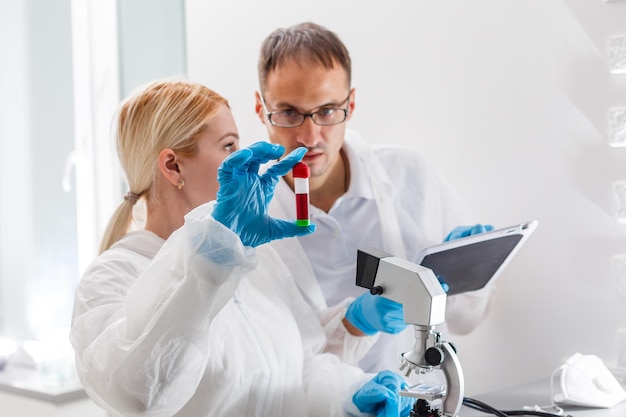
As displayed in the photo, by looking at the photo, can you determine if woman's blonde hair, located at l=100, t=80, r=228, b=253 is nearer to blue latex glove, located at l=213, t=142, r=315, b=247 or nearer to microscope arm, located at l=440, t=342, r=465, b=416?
blue latex glove, located at l=213, t=142, r=315, b=247

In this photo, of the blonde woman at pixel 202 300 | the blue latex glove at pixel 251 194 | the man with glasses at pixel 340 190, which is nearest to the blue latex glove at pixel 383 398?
the blonde woman at pixel 202 300

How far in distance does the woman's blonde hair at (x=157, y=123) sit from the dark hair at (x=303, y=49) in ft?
0.95

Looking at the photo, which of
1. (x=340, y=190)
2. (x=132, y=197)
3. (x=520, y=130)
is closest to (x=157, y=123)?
(x=132, y=197)

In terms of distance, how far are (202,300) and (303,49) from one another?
90 cm

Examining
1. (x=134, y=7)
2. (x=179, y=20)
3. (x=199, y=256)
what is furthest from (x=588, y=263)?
(x=134, y=7)

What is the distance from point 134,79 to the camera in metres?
3.10

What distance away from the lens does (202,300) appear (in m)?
1.31

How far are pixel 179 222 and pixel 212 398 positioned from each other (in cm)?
42

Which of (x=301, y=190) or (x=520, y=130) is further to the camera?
(x=520, y=130)

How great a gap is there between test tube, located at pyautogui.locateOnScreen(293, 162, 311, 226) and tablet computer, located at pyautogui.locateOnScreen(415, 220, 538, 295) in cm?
35

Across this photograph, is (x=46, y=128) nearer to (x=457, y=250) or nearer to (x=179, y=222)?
(x=179, y=222)

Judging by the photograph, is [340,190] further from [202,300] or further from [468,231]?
[202,300]

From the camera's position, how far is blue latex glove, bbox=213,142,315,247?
4.30 ft

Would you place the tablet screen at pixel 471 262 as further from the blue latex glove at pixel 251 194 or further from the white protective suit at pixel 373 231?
the blue latex glove at pixel 251 194
